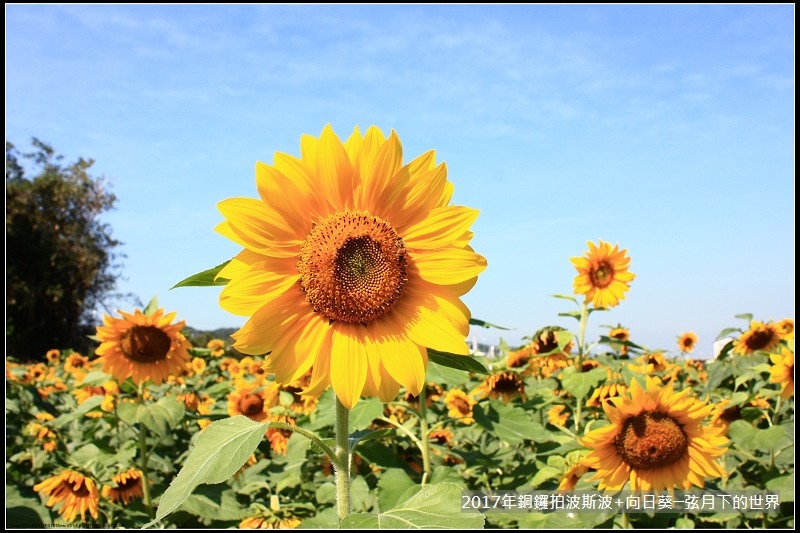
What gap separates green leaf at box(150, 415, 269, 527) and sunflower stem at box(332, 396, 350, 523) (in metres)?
0.20

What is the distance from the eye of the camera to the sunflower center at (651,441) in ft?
9.11

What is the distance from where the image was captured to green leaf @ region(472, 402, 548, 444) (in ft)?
9.98

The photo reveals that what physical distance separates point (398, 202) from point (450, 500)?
27.1 inches

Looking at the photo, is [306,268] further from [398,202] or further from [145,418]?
[145,418]

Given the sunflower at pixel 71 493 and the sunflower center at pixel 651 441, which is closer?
Answer: the sunflower center at pixel 651 441

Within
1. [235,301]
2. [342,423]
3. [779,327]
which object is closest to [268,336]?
[235,301]

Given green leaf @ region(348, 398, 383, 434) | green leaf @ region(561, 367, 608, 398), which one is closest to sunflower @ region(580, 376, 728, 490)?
green leaf @ region(561, 367, 608, 398)

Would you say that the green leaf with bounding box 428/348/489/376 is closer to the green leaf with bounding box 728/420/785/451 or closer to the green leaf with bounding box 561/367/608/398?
the green leaf with bounding box 561/367/608/398

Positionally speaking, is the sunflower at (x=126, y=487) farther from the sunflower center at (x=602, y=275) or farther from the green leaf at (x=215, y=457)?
the sunflower center at (x=602, y=275)

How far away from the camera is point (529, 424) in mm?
3168

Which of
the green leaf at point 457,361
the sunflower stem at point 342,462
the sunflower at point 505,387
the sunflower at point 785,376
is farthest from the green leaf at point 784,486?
the sunflower stem at point 342,462

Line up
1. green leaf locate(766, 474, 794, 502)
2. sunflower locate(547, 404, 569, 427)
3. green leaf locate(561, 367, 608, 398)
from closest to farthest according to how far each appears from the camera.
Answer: green leaf locate(766, 474, 794, 502)
green leaf locate(561, 367, 608, 398)
sunflower locate(547, 404, 569, 427)

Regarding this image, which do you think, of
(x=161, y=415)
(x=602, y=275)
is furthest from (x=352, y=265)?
(x=602, y=275)

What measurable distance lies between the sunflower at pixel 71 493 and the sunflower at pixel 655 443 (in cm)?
245
